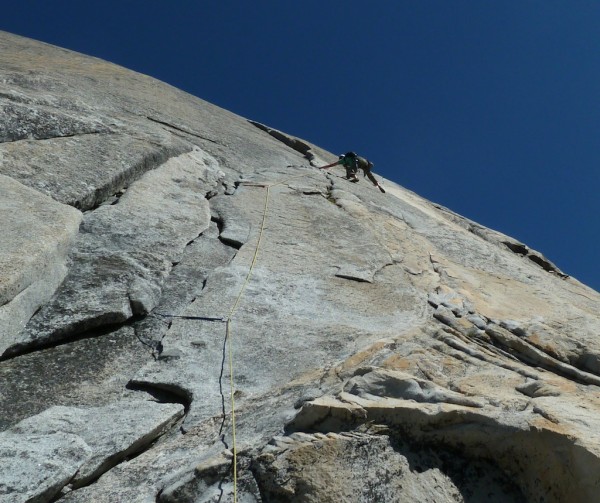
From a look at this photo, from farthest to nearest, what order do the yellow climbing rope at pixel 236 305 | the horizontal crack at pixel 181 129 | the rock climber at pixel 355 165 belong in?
1. the rock climber at pixel 355 165
2. the horizontal crack at pixel 181 129
3. the yellow climbing rope at pixel 236 305

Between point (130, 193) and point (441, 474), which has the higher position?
point (130, 193)

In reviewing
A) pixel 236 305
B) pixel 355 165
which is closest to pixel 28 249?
pixel 236 305

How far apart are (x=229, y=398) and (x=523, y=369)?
1954mm

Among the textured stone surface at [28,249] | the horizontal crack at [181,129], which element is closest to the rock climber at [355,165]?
the horizontal crack at [181,129]

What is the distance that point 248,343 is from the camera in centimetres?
481

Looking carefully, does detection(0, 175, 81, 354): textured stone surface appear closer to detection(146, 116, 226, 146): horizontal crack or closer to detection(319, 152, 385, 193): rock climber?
detection(146, 116, 226, 146): horizontal crack

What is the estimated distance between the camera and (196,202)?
725cm

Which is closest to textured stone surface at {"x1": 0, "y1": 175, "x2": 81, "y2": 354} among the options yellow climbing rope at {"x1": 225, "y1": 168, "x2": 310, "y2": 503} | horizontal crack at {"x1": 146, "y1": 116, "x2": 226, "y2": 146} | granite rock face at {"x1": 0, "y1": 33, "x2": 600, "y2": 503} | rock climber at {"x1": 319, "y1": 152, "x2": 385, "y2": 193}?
granite rock face at {"x1": 0, "y1": 33, "x2": 600, "y2": 503}

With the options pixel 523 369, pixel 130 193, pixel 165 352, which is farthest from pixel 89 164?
pixel 523 369

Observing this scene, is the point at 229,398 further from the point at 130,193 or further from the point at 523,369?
the point at 130,193

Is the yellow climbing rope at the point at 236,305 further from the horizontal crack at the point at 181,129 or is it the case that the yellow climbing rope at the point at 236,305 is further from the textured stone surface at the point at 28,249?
the horizontal crack at the point at 181,129

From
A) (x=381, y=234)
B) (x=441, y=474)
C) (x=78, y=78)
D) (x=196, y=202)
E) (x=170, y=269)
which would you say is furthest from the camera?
(x=78, y=78)

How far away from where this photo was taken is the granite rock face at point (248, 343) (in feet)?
11.0

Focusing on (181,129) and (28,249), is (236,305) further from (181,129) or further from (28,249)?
(181,129)
